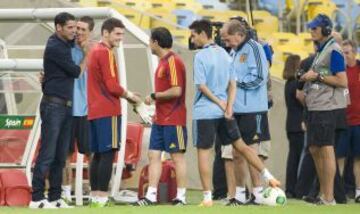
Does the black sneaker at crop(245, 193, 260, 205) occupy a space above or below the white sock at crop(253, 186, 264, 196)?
below

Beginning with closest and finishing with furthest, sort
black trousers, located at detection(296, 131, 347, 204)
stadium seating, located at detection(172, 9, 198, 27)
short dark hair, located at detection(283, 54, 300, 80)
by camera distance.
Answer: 1. black trousers, located at detection(296, 131, 347, 204)
2. short dark hair, located at detection(283, 54, 300, 80)
3. stadium seating, located at detection(172, 9, 198, 27)

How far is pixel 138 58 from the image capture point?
17.7 meters

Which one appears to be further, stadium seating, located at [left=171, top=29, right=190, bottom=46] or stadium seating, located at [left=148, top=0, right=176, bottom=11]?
stadium seating, located at [left=148, top=0, right=176, bottom=11]

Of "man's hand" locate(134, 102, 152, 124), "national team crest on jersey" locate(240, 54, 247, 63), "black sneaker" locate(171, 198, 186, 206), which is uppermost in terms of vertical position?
"national team crest on jersey" locate(240, 54, 247, 63)

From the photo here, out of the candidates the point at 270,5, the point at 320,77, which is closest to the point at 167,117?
the point at 320,77

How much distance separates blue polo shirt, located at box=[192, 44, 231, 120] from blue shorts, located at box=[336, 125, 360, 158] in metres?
2.59

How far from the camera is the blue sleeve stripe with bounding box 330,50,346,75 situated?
13.5 meters

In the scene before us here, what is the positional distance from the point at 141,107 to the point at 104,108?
0.58m

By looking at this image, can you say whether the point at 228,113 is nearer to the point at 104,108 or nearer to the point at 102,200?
the point at 104,108

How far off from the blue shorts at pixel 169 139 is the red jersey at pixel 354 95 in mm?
3007

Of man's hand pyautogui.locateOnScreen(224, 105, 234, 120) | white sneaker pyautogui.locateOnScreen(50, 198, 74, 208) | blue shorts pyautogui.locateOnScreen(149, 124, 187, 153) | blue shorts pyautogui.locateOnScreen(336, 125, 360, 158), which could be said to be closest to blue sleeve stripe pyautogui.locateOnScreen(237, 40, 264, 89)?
man's hand pyautogui.locateOnScreen(224, 105, 234, 120)

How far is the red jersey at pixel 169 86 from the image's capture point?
13.3 m

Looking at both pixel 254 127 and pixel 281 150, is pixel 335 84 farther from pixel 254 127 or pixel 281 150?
pixel 281 150

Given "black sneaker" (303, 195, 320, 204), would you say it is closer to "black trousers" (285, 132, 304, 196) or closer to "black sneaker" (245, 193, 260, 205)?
"black sneaker" (245, 193, 260, 205)
